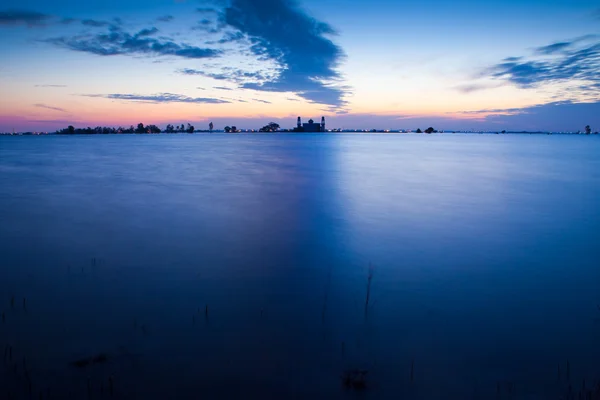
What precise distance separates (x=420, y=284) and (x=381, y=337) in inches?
109

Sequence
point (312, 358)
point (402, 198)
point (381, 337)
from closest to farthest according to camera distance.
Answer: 1. point (312, 358)
2. point (381, 337)
3. point (402, 198)

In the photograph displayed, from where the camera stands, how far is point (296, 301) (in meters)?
7.93

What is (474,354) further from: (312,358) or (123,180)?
(123,180)

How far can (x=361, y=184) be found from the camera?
88.8ft

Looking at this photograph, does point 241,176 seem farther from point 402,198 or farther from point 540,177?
point 540,177

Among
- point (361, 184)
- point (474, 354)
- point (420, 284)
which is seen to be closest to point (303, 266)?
point (420, 284)

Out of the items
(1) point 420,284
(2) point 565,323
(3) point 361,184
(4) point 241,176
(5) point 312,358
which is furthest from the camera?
(4) point 241,176

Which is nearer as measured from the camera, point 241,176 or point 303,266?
point 303,266

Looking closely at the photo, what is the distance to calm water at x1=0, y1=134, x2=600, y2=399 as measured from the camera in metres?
5.50

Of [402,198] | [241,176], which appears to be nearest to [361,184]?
[402,198]

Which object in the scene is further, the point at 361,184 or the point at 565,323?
the point at 361,184

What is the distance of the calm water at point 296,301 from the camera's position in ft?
18.1

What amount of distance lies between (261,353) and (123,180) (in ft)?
83.4

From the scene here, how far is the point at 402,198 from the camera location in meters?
20.9
